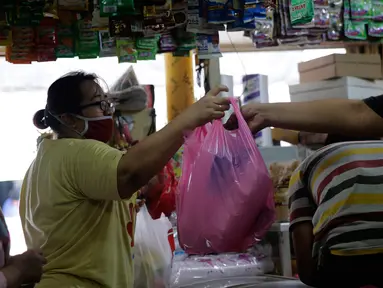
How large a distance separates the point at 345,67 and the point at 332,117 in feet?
6.80

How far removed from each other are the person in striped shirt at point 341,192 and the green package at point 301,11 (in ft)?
3.90

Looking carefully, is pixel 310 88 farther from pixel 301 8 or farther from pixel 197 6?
pixel 197 6

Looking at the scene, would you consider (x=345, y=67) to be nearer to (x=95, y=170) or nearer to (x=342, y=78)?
(x=342, y=78)

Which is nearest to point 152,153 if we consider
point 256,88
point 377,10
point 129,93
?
point 129,93

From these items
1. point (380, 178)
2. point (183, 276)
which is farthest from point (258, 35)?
point (380, 178)

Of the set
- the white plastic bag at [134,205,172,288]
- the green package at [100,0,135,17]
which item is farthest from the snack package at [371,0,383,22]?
the white plastic bag at [134,205,172,288]

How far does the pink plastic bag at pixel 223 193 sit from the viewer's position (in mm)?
1667

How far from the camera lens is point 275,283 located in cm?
176

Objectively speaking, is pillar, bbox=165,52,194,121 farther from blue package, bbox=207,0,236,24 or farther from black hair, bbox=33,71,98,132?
black hair, bbox=33,71,98,132

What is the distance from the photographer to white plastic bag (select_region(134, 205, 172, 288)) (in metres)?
2.38

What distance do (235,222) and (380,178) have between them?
1.93 ft

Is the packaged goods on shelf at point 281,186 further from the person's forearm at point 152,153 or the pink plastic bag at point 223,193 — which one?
the person's forearm at point 152,153

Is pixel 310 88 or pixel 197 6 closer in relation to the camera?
pixel 197 6

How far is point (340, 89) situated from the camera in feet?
10.7
